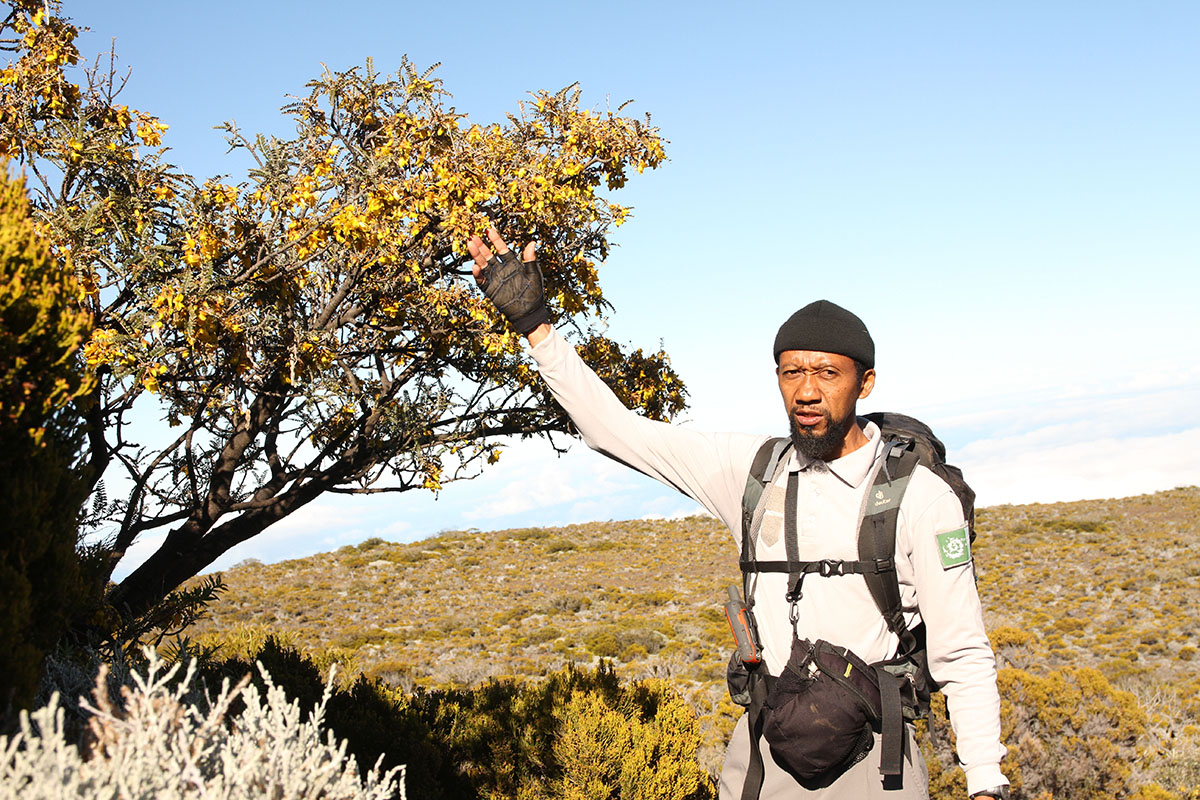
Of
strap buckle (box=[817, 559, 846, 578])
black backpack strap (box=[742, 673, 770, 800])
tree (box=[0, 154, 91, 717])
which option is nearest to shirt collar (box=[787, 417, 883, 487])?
strap buckle (box=[817, 559, 846, 578])

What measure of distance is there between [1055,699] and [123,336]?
31.8 ft

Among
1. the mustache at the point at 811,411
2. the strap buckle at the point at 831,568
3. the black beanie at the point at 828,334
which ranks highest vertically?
the black beanie at the point at 828,334

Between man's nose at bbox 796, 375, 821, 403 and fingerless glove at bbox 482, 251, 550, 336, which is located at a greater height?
fingerless glove at bbox 482, 251, 550, 336

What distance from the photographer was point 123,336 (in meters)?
4.35

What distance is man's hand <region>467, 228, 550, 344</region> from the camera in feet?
9.57

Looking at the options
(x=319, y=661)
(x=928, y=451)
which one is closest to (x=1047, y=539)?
(x=319, y=661)

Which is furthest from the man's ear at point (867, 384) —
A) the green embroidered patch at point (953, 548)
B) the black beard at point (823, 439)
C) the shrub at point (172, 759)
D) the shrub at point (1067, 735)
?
the shrub at point (1067, 735)

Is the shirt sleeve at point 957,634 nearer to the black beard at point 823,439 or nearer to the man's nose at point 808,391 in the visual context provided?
the black beard at point 823,439

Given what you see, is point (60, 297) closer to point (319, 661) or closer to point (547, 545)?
point (319, 661)

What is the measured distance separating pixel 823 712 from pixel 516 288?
5.72 feet

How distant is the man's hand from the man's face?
90cm

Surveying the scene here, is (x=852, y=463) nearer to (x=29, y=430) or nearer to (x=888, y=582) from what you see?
(x=888, y=582)

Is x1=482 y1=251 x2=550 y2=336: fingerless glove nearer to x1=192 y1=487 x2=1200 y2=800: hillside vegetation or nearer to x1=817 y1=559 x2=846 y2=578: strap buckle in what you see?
x1=817 y1=559 x2=846 y2=578: strap buckle

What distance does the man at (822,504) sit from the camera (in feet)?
8.41
